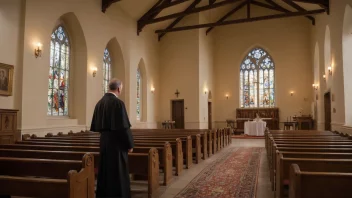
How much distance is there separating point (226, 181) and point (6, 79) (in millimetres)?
5567

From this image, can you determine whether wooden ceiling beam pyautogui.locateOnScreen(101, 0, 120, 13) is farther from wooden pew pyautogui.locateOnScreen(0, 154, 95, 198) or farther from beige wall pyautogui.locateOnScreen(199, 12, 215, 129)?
wooden pew pyautogui.locateOnScreen(0, 154, 95, 198)

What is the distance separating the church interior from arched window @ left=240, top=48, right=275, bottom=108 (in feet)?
0.21

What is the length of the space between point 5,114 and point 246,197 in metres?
5.28

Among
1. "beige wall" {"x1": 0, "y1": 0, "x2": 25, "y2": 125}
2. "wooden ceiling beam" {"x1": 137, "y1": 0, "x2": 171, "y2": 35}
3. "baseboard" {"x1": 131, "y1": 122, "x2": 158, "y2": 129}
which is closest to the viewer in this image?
"beige wall" {"x1": 0, "y1": 0, "x2": 25, "y2": 125}

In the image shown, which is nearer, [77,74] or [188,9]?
[77,74]

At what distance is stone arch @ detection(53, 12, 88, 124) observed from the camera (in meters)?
10.1

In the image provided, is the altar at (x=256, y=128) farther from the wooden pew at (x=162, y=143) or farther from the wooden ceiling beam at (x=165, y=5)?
the wooden pew at (x=162, y=143)

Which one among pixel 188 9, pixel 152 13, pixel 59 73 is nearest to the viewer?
pixel 59 73

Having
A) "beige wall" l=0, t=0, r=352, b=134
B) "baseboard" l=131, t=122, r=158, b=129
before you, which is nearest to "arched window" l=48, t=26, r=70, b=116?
"beige wall" l=0, t=0, r=352, b=134

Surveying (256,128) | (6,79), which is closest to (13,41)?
(6,79)

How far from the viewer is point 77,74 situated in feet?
33.7

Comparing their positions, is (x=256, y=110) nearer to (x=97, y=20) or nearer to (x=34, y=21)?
(x=97, y=20)

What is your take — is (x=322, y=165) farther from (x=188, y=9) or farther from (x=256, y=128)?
(x=256, y=128)

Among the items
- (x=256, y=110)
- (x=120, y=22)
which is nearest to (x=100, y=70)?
(x=120, y=22)
